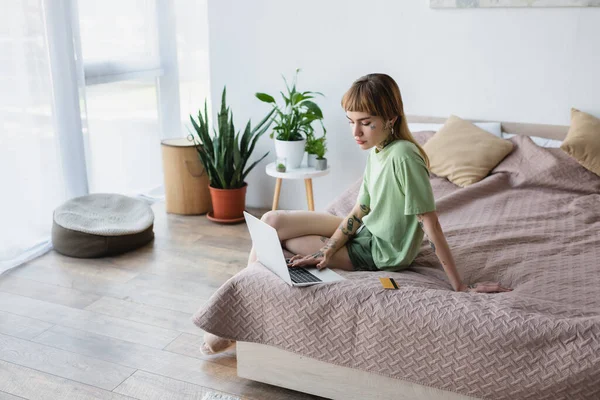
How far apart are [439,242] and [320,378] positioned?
59 cm

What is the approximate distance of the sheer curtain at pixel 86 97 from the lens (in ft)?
11.0

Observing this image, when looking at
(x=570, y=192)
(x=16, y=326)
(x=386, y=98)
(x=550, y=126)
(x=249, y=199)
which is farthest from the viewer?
(x=249, y=199)

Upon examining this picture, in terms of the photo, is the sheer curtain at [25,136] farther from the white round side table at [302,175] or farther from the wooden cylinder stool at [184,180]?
the white round side table at [302,175]

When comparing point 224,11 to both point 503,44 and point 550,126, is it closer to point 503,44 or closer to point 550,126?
point 503,44

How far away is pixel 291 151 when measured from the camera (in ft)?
12.3

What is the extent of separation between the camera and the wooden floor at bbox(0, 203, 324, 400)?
227cm

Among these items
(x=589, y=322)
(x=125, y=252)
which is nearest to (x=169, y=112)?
(x=125, y=252)

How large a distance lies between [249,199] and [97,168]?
103 centimetres

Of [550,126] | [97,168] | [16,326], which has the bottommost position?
[16,326]

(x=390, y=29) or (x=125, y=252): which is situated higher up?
(x=390, y=29)

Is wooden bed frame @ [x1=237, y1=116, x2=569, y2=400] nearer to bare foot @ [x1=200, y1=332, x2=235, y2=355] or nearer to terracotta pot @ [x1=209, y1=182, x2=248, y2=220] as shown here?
bare foot @ [x1=200, y1=332, x2=235, y2=355]

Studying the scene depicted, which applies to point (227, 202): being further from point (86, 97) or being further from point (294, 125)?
point (86, 97)

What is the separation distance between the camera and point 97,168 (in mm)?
4074

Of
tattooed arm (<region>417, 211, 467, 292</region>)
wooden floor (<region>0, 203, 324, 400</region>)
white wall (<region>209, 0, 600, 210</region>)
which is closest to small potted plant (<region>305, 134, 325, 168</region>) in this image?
white wall (<region>209, 0, 600, 210</region>)
